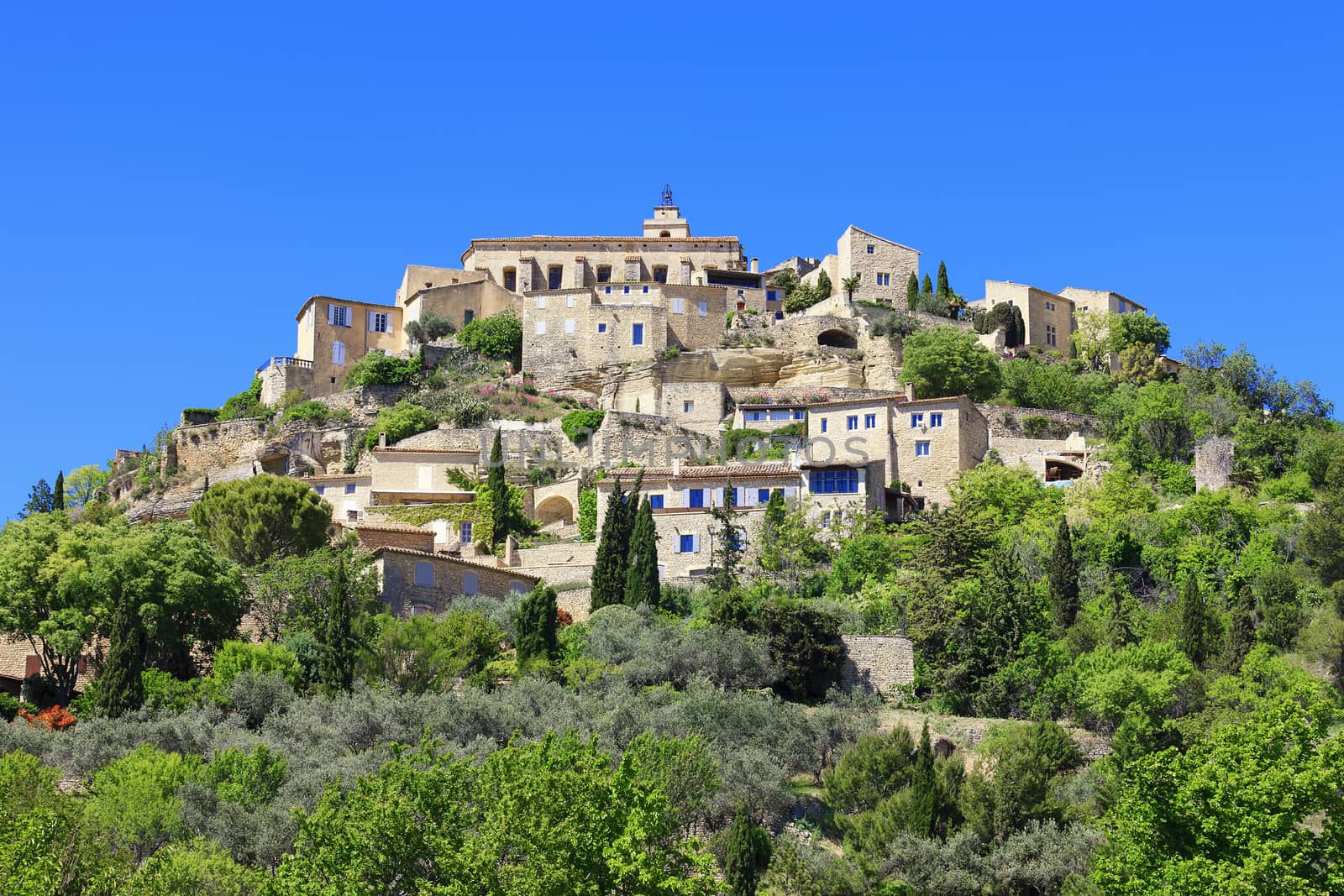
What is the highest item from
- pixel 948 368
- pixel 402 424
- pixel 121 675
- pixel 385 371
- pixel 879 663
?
pixel 385 371

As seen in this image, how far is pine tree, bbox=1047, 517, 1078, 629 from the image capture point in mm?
50062

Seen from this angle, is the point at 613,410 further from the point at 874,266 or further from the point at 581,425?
the point at 874,266

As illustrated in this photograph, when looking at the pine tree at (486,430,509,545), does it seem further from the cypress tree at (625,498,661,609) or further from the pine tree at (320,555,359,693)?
the pine tree at (320,555,359,693)

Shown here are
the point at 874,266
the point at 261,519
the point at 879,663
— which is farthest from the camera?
the point at 874,266

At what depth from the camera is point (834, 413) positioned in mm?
65562

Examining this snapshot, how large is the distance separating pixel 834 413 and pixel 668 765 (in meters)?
28.4

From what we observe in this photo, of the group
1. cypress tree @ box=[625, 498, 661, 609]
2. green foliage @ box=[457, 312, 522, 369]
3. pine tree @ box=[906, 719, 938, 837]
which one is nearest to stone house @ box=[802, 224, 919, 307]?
green foliage @ box=[457, 312, 522, 369]

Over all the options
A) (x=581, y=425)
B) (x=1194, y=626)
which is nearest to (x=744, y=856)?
(x=1194, y=626)

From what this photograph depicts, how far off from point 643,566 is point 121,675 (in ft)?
52.1

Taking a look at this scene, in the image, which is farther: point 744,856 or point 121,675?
point 121,675

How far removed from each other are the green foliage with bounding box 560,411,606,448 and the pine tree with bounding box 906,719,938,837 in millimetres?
30639

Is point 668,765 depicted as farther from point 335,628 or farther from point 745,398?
point 745,398

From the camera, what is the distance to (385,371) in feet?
255

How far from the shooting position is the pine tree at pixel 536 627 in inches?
1861
